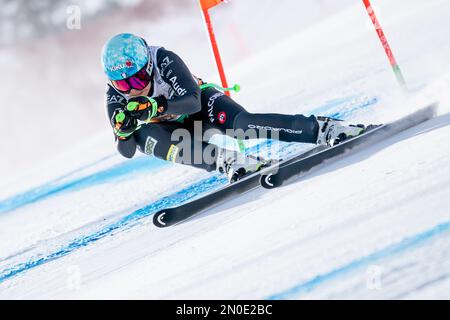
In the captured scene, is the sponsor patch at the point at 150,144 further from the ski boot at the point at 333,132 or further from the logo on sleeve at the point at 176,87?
the ski boot at the point at 333,132

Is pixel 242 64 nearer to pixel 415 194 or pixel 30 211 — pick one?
pixel 30 211

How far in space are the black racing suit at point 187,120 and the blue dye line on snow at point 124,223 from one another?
1.73 feet

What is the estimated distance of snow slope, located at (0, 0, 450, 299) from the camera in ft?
6.43

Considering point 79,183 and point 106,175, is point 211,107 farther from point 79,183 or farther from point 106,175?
point 79,183

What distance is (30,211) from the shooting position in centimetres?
575

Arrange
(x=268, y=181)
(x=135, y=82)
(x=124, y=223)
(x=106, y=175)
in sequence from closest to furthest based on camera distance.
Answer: (x=268, y=181) < (x=135, y=82) < (x=124, y=223) < (x=106, y=175)

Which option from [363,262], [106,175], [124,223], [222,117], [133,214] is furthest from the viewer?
[106,175]

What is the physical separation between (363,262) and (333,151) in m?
1.44

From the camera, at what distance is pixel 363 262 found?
1959 millimetres

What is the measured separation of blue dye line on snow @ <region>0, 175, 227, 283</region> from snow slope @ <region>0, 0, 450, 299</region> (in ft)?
0.05

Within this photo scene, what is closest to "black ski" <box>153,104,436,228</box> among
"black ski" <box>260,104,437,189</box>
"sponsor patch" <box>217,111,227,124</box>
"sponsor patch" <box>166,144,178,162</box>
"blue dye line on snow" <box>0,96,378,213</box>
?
"black ski" <box>260,104,437,189</box>

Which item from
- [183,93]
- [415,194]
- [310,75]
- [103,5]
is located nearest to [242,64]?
[310,75]

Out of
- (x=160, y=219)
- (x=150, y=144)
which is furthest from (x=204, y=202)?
(x=150, y=144)

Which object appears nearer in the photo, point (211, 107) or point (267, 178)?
point (267, 178)
